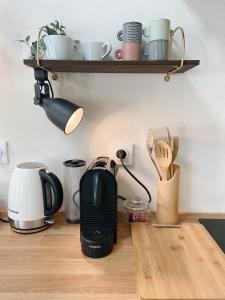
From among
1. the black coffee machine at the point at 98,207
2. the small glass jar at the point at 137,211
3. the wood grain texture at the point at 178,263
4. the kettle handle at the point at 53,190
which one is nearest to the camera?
the wood grain texture at the point at 178,263

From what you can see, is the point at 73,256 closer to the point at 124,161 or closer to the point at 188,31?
the point at 124,161

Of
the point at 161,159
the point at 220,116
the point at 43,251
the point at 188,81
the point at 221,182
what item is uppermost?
the point at 188,81

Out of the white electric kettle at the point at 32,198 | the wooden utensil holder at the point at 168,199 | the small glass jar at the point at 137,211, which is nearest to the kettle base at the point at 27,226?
the white electric kettle at the point at 32,198

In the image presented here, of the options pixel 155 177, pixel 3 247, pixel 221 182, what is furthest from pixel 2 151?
pixel 221 182

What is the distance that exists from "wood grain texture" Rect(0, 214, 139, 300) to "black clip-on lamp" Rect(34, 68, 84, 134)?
1.22ft

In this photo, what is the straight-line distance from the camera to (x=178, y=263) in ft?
2.43

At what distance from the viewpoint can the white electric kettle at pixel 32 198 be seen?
0.90 meters

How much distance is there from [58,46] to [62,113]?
22 cm

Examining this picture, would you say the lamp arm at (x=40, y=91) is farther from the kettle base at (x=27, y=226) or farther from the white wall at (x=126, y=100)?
the kettle base at (x=27, y=226)

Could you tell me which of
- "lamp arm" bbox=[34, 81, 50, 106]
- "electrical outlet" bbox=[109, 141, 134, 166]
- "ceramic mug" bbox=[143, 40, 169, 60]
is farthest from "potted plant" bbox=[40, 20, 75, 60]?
"electrical outlet" bbox=[109, 141, 134, 166]

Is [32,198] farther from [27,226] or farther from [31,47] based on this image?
[31,47]

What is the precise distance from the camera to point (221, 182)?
1076 mm

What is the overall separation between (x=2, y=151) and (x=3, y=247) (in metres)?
0.39

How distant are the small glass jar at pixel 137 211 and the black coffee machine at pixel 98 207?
0.16 m
